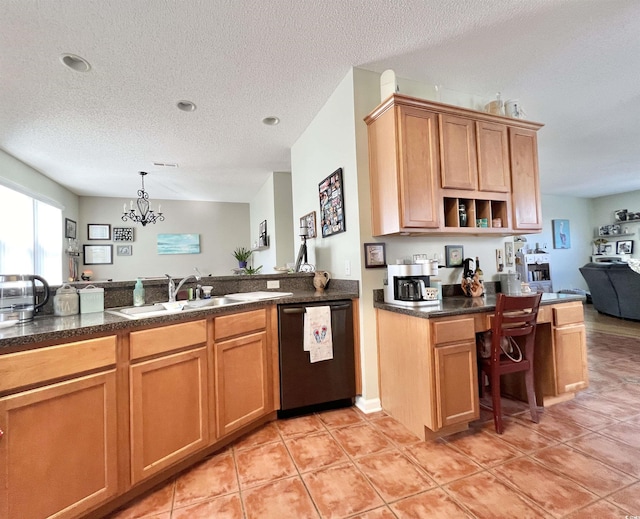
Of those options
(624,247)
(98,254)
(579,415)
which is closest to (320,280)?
(579,415)

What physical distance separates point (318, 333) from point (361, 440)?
734 mm

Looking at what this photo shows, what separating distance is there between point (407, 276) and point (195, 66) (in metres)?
2.19

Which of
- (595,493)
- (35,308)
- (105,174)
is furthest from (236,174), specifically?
(595,493)

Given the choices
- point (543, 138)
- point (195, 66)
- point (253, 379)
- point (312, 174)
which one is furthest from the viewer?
point (543, 138)

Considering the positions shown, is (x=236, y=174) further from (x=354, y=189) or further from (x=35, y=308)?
(x=35, y=308)

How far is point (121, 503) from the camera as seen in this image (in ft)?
4.83

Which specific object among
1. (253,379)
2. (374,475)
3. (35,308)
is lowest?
(374,475)

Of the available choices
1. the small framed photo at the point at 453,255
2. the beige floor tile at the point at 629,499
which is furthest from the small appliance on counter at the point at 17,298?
the beige floor tile at the point at 629,499

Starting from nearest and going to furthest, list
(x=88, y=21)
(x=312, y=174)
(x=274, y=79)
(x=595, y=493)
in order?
(x=595, y=493), (x=88, y=21), (x=274, y=79), (x=312, y=174)

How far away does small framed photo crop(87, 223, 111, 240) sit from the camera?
19.3ft

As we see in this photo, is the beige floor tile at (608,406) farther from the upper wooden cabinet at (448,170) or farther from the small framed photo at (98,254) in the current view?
the small framed photo at (98,254)

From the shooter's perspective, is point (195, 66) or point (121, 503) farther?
point (195, 66)

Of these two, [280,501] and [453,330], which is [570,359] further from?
[280,501]

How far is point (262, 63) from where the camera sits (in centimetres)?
228
